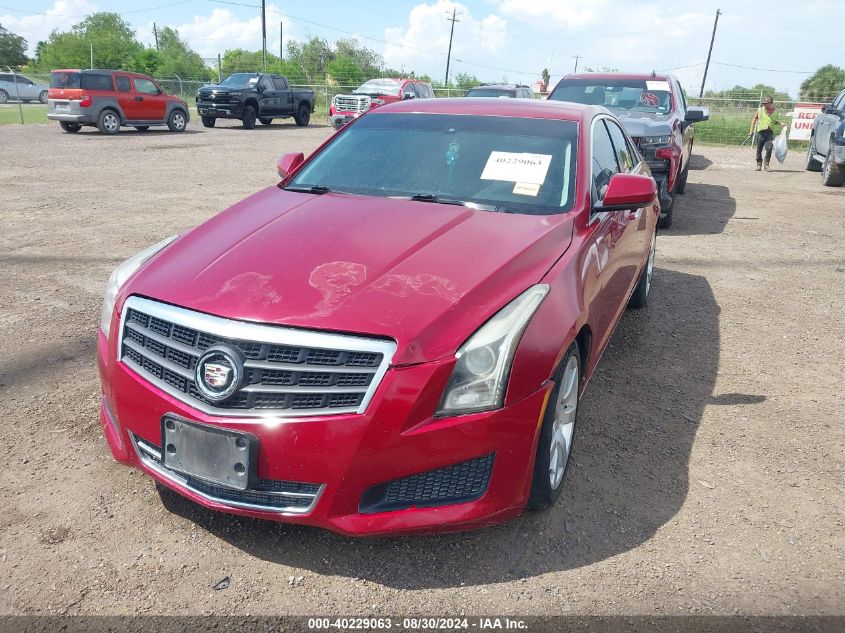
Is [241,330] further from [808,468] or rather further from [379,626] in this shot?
[808,468]

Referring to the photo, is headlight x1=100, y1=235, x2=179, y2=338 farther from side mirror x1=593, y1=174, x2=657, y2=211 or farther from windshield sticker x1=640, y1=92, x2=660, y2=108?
windshield sticker x1=640, y1=92, x2=660, y2=108

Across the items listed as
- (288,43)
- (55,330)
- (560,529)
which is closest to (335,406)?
(560,529)

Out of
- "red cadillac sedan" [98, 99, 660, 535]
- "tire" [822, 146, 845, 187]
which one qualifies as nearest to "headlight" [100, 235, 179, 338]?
"red cadillac sedan" [98, 99, 660, 535]

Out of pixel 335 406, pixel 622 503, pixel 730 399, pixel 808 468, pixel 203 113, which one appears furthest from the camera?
pixel 203 113

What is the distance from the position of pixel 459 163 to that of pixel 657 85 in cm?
722

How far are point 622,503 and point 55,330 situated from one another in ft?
12.5

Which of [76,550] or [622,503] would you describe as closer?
[76,550]

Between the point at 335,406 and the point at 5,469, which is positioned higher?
the point at 335,406

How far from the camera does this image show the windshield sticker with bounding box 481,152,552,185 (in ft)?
11.4

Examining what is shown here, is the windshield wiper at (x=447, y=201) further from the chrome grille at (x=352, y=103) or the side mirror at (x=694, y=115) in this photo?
the chrome grille at (x=352, y=103)

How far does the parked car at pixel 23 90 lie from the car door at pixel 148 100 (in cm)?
2250

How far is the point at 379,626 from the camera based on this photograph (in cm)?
226

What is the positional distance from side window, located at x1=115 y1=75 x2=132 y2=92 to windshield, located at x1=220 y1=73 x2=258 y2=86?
15.0 ft

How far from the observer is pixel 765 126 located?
50.3 feet
